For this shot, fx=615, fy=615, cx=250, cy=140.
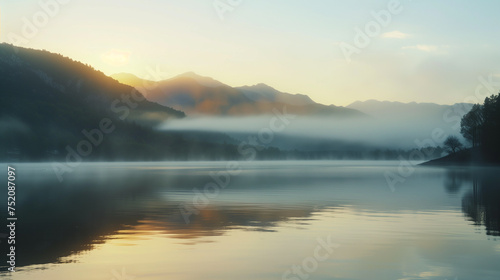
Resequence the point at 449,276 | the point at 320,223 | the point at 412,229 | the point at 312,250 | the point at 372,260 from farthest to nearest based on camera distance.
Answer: the point at 320,223
the point at 412,229
the point at 312,250
the point at 372,260
the point at 449,276

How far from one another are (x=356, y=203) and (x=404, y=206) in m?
4.72

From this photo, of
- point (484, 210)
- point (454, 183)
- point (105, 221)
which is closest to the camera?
point (105, 221)

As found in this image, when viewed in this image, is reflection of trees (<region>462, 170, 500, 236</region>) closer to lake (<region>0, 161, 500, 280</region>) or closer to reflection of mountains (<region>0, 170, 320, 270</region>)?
lake (<region>0, 161, 500, 280</region>)

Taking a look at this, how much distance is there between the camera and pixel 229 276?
23.9 m


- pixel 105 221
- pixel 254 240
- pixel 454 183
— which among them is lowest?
pixel 254 240

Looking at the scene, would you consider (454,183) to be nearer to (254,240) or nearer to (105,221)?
(105,221)

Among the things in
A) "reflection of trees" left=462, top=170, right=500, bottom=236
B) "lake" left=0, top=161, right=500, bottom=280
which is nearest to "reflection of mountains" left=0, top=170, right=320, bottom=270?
"lake" left=0, top=161, right=500, bottom=280

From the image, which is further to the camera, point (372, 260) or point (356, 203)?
point (356, 203)

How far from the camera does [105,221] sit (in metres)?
41.8

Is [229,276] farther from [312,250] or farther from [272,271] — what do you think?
[312,250]

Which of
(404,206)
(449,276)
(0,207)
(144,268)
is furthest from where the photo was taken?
(404,206)

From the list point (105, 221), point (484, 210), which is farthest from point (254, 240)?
point (484, 210)

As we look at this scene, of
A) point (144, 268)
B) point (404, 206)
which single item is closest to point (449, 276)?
point (144, 268)

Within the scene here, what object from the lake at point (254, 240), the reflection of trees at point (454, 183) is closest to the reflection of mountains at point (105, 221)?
the lake at point (254, 240)
